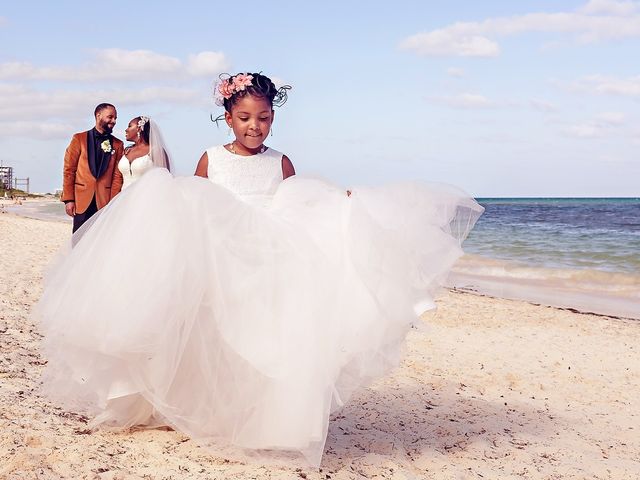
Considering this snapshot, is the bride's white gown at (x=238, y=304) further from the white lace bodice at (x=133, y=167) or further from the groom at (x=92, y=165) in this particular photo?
the groom at (x=92, y=165)

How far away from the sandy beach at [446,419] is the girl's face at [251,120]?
1.40 metres

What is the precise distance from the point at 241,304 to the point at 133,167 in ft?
15.8

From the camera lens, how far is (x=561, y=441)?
5.14 m

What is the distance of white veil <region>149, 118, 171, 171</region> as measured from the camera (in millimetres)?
7078

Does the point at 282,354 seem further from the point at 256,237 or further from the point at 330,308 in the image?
the point at 256,237

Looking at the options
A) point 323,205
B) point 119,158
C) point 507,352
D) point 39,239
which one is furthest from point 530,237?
point 323,205

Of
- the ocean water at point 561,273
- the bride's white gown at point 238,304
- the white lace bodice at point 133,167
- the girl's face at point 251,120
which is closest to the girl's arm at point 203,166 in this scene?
the girl's face at point 251,120

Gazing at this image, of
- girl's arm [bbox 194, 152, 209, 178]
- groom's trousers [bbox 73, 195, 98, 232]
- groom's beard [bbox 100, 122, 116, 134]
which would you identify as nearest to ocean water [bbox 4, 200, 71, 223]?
groom's trousers [bbox 73, 195, 98, 232]

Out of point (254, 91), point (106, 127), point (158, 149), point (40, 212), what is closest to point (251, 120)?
point (254, 91)

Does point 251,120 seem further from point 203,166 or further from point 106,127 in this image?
point 106,127

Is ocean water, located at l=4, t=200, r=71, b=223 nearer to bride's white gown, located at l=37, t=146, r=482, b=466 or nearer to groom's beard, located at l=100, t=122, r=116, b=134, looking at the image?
groom's beard, located at l=100, t=122, r=116, b=134

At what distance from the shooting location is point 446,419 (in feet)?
17.8

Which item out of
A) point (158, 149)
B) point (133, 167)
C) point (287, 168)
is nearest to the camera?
point (287, 168)

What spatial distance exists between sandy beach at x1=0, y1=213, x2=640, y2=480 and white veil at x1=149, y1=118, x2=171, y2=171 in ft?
6.56
